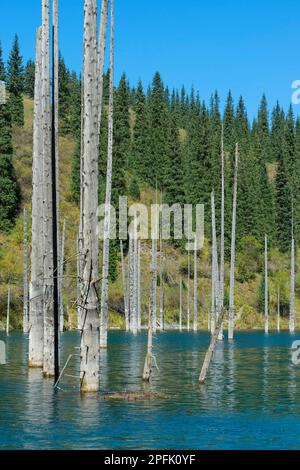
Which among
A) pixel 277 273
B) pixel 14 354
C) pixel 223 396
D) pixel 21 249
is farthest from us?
pixel 277 273

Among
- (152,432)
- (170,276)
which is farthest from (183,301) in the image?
(152,432)

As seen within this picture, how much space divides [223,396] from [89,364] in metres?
5.14

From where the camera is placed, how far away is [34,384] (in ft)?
80.9

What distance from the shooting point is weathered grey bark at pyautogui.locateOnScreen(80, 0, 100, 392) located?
2014cm

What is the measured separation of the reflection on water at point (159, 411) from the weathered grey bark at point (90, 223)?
1184 mm

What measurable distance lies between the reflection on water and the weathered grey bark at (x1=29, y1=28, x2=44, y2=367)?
1.00 meters

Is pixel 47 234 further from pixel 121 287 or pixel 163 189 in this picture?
pixel 163 189

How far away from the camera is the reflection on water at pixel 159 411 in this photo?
15.9 m

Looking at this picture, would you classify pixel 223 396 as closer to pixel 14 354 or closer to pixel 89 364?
pixel 89 364

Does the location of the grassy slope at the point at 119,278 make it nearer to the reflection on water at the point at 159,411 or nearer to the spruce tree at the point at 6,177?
the spruce tree at the point at 6,177

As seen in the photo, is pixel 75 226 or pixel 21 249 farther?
pixel 75 226

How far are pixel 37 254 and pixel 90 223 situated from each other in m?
8.51

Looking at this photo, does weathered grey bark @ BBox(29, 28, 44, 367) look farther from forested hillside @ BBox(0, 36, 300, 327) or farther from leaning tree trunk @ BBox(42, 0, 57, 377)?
forested hillside @ BBox(0, 36, 300, 327)

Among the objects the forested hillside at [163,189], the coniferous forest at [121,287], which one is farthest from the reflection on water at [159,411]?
the forested hillside at [163,189]
